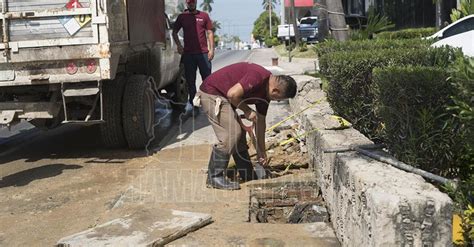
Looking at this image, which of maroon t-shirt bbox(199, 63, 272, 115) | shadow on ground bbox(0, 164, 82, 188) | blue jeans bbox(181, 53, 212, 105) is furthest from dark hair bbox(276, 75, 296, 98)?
blue jeans bbox(181, 53, 212, 105)

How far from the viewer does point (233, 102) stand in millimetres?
5066

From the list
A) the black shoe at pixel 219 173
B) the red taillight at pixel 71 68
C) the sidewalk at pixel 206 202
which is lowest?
the sidewalk at pixel 206 202

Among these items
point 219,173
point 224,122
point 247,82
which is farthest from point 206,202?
point 247,82

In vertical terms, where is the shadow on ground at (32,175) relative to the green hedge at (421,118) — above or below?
below

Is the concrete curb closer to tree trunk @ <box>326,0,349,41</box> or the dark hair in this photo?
the dark hair

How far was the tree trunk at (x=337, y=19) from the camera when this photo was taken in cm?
848

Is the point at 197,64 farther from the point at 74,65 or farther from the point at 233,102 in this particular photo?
the point at 233,102

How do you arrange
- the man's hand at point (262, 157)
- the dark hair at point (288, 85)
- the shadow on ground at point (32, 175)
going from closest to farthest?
the dark hair at point (288, 85) → the man's hand at point (262, 157) → the shadow on ground at point (32, 175)

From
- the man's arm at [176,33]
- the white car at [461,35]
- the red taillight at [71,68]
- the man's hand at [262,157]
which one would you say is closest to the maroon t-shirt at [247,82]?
the man's hand at [262,157]

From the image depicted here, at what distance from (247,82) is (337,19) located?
13.4ft

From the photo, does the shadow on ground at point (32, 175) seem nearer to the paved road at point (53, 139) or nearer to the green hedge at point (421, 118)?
the paved road at point (53, 139)

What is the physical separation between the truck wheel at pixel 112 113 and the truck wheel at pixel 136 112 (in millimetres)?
88

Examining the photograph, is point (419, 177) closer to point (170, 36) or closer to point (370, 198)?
point (370, 198)

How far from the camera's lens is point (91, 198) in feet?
17.7
